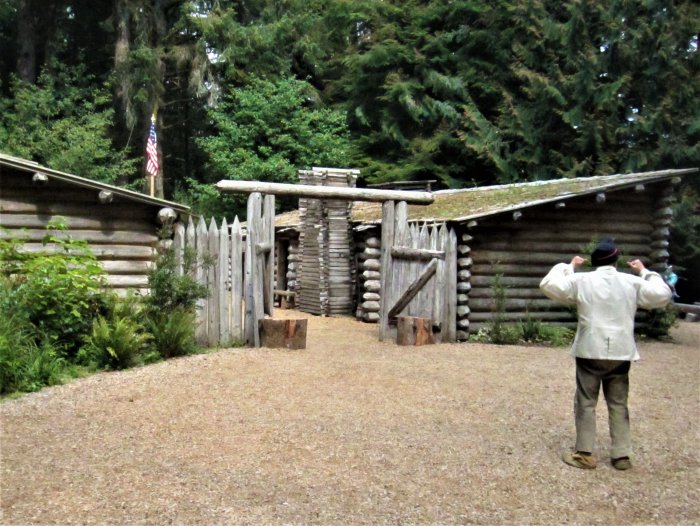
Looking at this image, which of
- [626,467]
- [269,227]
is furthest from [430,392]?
[269,227]

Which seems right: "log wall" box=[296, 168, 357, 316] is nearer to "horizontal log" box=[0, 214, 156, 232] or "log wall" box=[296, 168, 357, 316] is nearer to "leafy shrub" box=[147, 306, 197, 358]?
"horizontal log" box=[0, 214, 156, 232]

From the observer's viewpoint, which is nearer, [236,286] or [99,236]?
[99,236]

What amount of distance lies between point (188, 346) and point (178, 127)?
27563 millimetres

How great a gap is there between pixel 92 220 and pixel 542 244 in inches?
349

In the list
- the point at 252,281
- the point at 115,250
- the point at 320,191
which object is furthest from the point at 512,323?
the point at 115,250

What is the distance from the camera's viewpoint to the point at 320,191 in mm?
12359

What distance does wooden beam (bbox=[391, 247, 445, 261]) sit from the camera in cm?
1264

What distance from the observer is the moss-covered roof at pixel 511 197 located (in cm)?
1333

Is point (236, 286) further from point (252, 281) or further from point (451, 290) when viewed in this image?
point (451, 290)

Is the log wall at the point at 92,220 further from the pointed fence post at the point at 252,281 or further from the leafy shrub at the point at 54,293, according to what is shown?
the pointed fence post at the point at 252,281

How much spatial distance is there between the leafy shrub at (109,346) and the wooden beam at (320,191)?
332cm

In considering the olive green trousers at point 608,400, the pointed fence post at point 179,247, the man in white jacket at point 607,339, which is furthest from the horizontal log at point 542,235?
the olive green trousers at point 608,400

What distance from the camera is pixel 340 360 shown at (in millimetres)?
10508

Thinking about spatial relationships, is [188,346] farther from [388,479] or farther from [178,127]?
[178,127]
